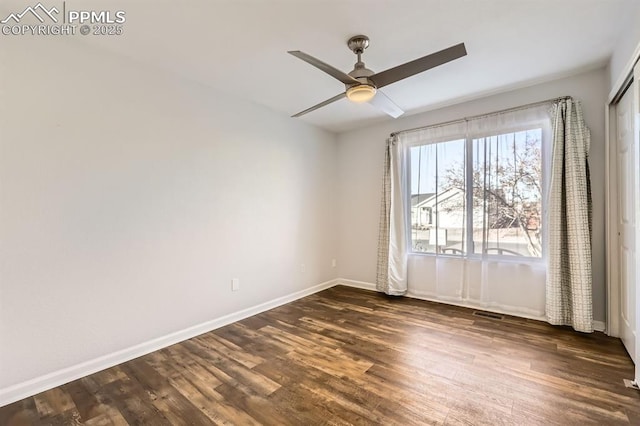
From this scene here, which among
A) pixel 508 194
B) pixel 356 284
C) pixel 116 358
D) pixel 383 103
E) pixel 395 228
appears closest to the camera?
pixel 116 358

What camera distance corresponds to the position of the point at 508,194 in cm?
314

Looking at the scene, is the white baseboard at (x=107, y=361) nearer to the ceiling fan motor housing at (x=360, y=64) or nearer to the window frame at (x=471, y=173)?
the window frame at (x=471, y=173)

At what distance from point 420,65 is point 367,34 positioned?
1.66 feet

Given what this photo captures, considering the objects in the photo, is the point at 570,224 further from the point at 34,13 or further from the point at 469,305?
the point at 34,13

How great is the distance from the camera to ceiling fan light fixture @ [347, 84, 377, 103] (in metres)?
2.17

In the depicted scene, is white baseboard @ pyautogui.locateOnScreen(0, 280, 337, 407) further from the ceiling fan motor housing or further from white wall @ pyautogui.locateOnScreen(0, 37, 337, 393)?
the ceiling fan motor housing

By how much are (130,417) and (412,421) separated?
5.46ft

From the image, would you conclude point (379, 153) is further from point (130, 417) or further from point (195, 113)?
point (130, 417)

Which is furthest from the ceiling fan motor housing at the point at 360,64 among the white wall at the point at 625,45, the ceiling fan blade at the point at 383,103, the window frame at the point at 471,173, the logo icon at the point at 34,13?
the logo icon at the point at 34,13

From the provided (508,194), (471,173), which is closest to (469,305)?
(508,194)

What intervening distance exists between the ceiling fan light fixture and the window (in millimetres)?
1833

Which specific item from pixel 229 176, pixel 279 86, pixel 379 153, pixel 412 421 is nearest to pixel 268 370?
pixel 412 421

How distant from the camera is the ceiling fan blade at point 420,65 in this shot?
1780mm

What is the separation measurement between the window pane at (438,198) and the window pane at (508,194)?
18 cm
